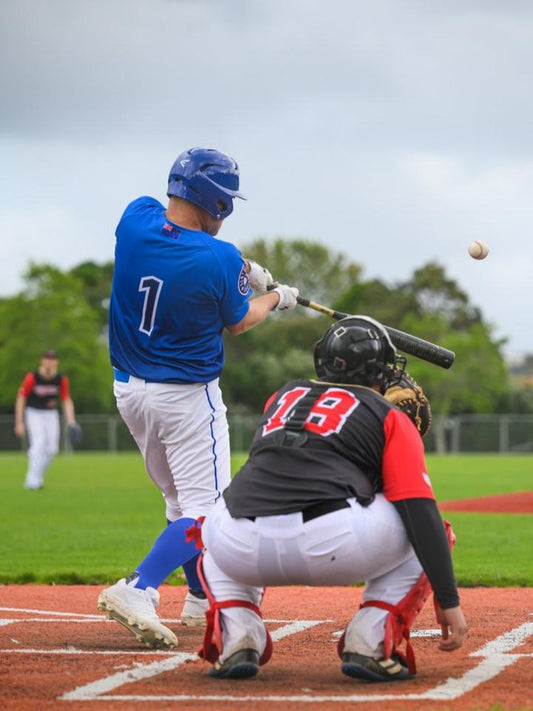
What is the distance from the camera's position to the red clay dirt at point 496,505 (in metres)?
16.1

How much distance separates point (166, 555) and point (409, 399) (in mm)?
1474

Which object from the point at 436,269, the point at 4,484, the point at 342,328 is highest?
the point at 436,269

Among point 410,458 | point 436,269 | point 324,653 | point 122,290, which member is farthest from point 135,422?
point 436,269

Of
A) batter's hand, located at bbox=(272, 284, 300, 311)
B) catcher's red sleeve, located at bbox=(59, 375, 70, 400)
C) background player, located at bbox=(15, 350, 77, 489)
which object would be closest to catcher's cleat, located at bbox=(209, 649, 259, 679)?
batter's hand, located at bbox=(272, 284, 300, 311)

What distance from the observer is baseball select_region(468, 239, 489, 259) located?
841cm

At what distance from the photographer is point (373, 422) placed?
4598 millimetres

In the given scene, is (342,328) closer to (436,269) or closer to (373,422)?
(373,422)

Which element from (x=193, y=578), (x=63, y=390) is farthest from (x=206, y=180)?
(x=63, y=390)

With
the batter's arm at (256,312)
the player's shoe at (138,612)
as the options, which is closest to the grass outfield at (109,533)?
the player's shoe at (138,612)

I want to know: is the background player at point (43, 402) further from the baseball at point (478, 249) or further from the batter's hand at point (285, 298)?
the batter's hand at point (285, 298)

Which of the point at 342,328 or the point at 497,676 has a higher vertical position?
the point at 342,328

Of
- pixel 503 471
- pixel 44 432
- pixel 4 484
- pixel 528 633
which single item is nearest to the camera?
pixel 528 633

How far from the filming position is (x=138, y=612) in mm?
5645

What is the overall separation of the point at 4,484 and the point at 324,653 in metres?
19.2
